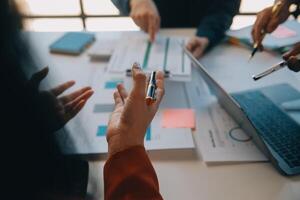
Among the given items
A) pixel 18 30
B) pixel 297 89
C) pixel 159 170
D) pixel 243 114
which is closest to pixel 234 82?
pixel 297 89

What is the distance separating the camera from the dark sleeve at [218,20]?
4.10 ft

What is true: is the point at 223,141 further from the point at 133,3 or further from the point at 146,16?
the point at 133,3

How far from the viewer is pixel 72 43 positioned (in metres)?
1.27

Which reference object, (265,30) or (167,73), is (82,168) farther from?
(265,30)

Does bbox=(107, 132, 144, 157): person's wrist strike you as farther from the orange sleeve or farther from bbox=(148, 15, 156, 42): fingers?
bbox=(148, 15, 156, 42): fingers

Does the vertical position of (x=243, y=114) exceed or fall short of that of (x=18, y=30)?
it falls short

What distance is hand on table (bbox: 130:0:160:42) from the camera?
119cm

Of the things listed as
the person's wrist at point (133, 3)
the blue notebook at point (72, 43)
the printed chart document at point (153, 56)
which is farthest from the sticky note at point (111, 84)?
the person's wrist at point (133, 3)

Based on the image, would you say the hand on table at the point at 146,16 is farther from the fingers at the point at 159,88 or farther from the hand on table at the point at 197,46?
the fingers at the point at 159,88

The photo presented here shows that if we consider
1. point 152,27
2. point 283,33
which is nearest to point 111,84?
point 152,27

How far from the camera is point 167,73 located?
0.98m

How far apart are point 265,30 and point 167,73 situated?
36 centimetres

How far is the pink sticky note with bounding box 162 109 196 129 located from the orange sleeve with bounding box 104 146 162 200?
0.28 metres

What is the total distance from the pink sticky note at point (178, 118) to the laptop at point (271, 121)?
0.10 metres
